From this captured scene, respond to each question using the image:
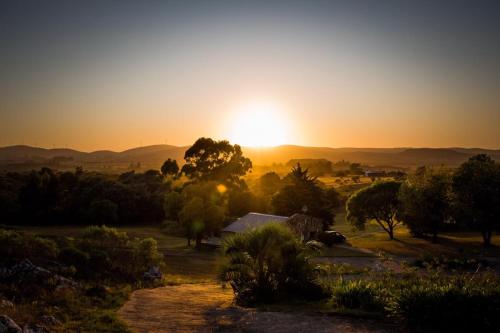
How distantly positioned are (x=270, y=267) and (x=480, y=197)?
37.0 m

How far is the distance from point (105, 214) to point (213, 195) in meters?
25.5

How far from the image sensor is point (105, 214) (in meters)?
75.2

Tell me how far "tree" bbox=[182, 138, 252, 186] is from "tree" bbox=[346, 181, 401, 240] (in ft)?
147

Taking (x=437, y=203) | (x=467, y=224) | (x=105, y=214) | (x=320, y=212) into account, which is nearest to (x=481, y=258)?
(x=467, y=224)

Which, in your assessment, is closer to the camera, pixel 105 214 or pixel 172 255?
pixel 172 255

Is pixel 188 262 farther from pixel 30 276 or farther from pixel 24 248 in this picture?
pixel 30 276

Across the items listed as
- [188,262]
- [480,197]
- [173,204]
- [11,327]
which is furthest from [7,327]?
[173,204]

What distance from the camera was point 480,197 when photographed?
158ft

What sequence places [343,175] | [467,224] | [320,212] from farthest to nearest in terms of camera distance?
[343,175], [320,212], [467,224]

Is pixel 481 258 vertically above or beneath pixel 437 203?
beneath

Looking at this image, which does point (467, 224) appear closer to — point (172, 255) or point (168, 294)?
point (172, 255)

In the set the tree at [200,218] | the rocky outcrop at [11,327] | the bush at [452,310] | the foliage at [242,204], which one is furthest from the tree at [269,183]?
the rocky outcrop at [11,327]

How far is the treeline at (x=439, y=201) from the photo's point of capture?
47.7 metres

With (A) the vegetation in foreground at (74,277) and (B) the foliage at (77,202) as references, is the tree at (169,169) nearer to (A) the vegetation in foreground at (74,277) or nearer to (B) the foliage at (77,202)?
(B) the foliage at (77,202)
